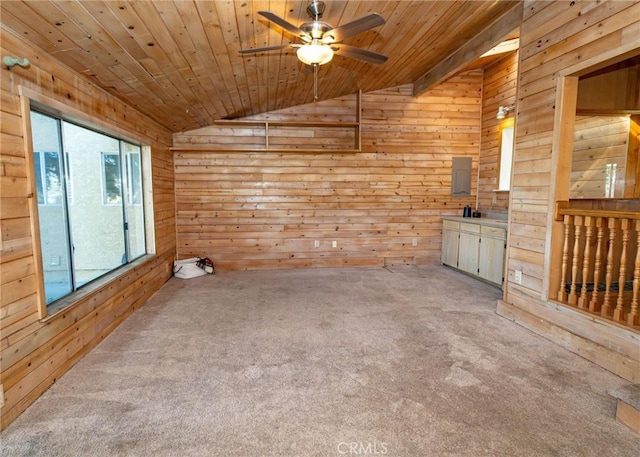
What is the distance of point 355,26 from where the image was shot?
7.11 feet

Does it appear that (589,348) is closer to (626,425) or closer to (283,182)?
(626,425)

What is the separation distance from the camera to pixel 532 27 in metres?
2.96

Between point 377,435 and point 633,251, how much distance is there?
12.1 ft

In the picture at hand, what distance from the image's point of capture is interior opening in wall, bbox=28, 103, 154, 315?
2.25 m

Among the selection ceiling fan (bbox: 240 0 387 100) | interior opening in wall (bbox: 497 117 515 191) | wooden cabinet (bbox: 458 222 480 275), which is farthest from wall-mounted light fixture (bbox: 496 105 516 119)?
ceiling fan (bbox: 240 0 387 100)

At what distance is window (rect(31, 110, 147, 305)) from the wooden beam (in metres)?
4.19

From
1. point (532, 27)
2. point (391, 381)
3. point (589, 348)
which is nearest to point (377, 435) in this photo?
point (391, 381)

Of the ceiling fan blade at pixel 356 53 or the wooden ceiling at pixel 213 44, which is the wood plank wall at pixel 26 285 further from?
the ceiling fan blade at pixel 356 53

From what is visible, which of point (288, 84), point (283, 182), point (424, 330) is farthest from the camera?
point (283, 182)

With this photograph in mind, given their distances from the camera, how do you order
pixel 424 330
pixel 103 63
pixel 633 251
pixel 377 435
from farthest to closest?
1. pixel 633 251
2. pixel 424 330
3. pixel 103 63
4. pixel 377 435

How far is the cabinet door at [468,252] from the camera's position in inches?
186

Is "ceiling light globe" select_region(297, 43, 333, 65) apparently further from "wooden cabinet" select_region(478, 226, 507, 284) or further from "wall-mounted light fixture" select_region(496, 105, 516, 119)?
"wall-mounted light fixture" select_region(496, 105, 516, 119)

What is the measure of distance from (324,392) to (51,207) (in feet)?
7.71

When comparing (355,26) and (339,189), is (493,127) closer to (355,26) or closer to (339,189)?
(339,189)
